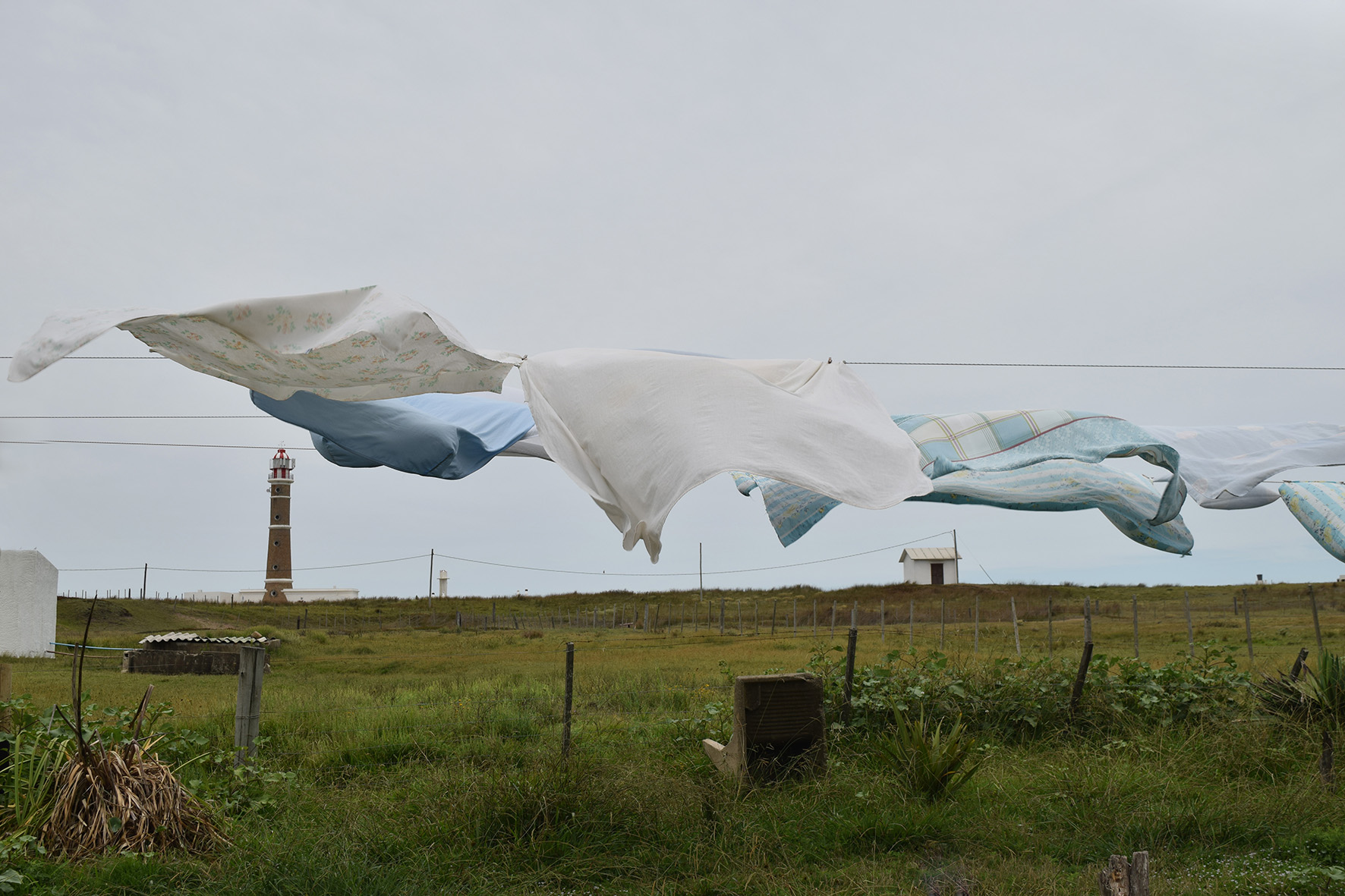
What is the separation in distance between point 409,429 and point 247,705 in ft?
5.74

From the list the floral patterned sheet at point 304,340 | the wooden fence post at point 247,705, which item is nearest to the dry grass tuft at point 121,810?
the wooden fence post at point 247,705

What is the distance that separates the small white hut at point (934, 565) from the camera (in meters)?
35.9

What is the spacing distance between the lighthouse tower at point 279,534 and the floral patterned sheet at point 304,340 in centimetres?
3816

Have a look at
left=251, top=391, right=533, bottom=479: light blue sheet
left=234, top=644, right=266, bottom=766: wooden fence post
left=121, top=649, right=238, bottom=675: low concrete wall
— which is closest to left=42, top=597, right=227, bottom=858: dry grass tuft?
left=234, top=644, right=266, bottom=766: wooden fence post

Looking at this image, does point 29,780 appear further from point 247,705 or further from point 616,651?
point 616,651

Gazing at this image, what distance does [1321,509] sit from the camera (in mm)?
5152

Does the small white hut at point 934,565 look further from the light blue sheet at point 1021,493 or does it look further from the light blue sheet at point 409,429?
the light blue sheet at point 409,429

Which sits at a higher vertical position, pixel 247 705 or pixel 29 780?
pixel 247 705

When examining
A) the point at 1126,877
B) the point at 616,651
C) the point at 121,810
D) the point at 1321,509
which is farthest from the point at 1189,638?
the point at 121,810

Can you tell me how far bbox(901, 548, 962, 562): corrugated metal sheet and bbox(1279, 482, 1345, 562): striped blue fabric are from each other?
31.5 m

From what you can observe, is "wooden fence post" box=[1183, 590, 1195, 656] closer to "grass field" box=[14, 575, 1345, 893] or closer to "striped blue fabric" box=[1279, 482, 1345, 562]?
"grass field" box=[14, 575, 1345, 893]

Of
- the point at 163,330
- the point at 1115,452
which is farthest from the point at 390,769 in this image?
the point at 1115,452

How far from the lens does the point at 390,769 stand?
19.4 feet

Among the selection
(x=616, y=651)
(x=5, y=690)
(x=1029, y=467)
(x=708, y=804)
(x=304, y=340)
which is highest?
(x=304, y=340)
